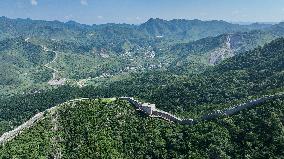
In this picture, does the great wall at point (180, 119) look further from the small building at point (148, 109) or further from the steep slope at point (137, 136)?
the steep slope at point (137, 136)

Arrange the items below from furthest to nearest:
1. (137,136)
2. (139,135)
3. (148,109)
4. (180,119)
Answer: (148,109)
(180,119)
(139,135)
(137,136)

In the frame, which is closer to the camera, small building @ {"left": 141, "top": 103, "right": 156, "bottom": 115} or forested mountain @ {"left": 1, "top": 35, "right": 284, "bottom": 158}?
forested mountain @ {"left": 1, "top": 35, "right": 284, "bottom": 158}

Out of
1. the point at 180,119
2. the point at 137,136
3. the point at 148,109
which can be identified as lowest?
the point at 137,136

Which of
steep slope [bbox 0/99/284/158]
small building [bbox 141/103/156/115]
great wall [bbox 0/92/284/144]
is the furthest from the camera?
small building [bbox 141/103/156/115]

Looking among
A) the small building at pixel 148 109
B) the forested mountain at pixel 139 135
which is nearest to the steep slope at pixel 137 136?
the forested mountain at pixel 139 135

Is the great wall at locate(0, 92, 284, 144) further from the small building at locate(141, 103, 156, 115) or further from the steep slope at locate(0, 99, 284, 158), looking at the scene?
the steep slope at locate(0, 99, 284, 158)

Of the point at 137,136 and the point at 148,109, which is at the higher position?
the point at 148,109

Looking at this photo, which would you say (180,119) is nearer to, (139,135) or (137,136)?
(139,135)

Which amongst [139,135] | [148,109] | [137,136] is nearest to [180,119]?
[148,109]

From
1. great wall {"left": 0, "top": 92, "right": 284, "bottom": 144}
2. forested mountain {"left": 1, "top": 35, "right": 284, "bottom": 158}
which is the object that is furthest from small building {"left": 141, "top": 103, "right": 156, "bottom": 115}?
forested mountain {"left": 1, "top": 35, "right": 284, "bottom": 158}

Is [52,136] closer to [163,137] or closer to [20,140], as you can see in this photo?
[20,140]

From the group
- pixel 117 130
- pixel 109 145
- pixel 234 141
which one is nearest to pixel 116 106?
pixel 117 130
